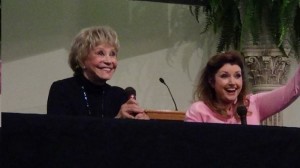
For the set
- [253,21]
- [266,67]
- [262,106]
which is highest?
[253,21]

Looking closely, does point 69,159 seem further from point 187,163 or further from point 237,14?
point 237,14

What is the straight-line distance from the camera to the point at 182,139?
1.00 meters

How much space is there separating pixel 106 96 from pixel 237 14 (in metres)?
1.83

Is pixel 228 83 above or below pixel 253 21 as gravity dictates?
below

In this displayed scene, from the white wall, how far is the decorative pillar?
528 millimetres

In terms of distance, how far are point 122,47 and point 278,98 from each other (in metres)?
2.25

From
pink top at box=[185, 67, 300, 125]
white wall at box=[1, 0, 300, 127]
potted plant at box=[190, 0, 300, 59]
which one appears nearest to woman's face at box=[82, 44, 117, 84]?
pink top at box=[185, 67, 300, 125]

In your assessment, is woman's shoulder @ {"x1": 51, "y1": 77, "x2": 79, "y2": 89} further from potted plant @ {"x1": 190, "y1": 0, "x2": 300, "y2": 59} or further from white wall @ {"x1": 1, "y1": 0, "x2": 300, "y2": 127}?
white wall @ {"x1": 1, "y1": 0, "x2": 300, "y2": 127}

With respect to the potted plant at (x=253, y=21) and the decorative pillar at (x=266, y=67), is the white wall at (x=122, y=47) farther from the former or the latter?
the decorative pillar at (x=266, y=67)

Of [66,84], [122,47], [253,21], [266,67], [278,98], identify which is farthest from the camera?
[122,47]

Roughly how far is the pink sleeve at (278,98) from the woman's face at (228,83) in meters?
0.09

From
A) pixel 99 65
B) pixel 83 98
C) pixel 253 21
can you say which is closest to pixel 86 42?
pixel 99 65

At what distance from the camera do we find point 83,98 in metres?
2.02

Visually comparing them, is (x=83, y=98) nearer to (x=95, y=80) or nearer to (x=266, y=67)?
(x=95, y=80)
